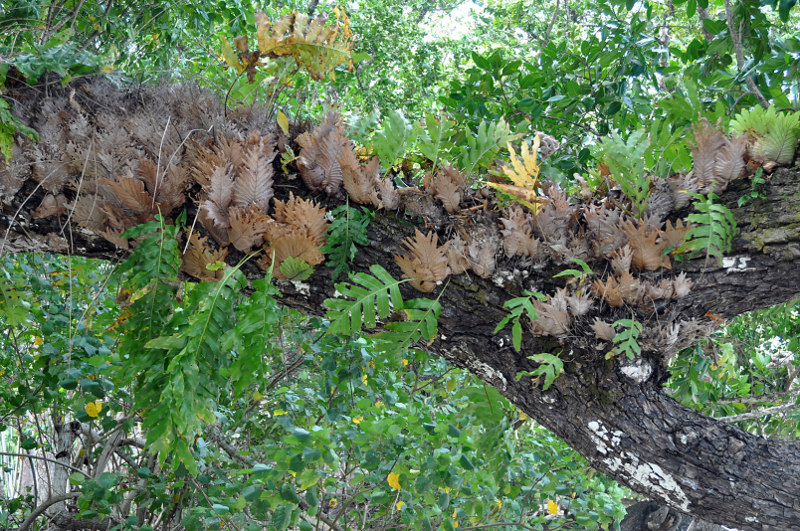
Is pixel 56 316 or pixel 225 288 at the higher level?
pixel 225 288

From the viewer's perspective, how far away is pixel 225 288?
4.12ft

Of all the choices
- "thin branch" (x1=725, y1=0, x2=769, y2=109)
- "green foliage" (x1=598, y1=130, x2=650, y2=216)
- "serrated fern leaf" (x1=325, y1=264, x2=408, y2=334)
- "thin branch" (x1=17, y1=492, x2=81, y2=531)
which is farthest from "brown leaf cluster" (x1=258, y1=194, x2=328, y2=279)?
"thin branch" (x1=725, y1=0, x2=769, y2=109)

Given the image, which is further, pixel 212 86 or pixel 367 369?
pixel 367 369

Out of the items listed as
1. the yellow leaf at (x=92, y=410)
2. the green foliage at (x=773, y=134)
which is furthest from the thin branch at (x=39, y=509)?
the green foliage at (x=773, y=134)

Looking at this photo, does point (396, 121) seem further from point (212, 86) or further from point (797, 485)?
point (797, 485)

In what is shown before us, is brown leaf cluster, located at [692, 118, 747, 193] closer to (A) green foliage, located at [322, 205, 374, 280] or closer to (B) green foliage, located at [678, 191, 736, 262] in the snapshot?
(B) green foliage, located at [678, 191, 736, 262]

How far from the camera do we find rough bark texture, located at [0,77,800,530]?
127 cm

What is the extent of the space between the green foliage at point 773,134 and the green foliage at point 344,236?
36.4 inches

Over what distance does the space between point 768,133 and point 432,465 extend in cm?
111

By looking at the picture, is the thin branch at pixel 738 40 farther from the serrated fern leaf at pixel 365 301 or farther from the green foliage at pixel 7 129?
the green foliage at pixel 7 129

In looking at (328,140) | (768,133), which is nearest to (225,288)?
(328,140)

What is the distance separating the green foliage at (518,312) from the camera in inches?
50.4

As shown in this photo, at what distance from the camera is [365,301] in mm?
1312

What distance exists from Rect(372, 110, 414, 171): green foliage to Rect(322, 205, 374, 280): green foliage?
161mm
